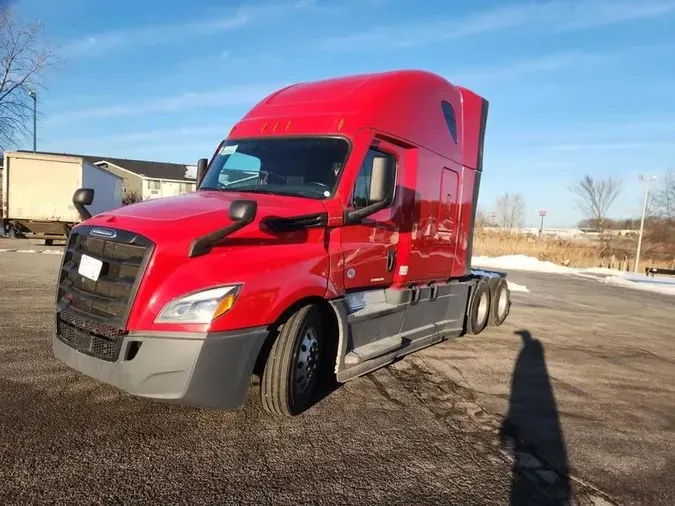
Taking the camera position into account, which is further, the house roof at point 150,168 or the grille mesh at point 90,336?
the house roof at point 150,168

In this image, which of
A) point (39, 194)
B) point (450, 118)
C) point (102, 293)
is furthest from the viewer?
point (39, 194)

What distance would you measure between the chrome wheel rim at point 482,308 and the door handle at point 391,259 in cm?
335

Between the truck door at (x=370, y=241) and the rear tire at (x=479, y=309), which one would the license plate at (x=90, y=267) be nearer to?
the truck door at (x=370, y=241)

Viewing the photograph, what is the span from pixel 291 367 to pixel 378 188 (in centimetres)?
177

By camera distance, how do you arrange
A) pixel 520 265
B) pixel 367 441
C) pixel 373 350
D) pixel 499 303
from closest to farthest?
pixel 367 441, pixel 373 350, pixel 499 303, pixel 520 265

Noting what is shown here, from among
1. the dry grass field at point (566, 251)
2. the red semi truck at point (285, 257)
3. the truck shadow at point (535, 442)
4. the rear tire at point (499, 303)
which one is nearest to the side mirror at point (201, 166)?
the red semi truck at point (285, 257)

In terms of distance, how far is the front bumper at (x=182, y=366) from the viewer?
11.5 feet

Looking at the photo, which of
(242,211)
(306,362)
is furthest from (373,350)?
(242,211)

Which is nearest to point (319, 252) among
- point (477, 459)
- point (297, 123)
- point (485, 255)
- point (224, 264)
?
point (224, 264)

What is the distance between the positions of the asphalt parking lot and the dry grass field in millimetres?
28750

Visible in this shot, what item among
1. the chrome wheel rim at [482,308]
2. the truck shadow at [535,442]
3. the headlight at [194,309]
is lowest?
the truck shadow at [535,442]

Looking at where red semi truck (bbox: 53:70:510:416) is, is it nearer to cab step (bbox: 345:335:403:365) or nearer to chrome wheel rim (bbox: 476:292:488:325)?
cab step (bbox: 345:335:403:365)

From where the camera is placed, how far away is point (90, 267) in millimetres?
3902

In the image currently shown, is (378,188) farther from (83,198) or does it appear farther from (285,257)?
(83,198)
